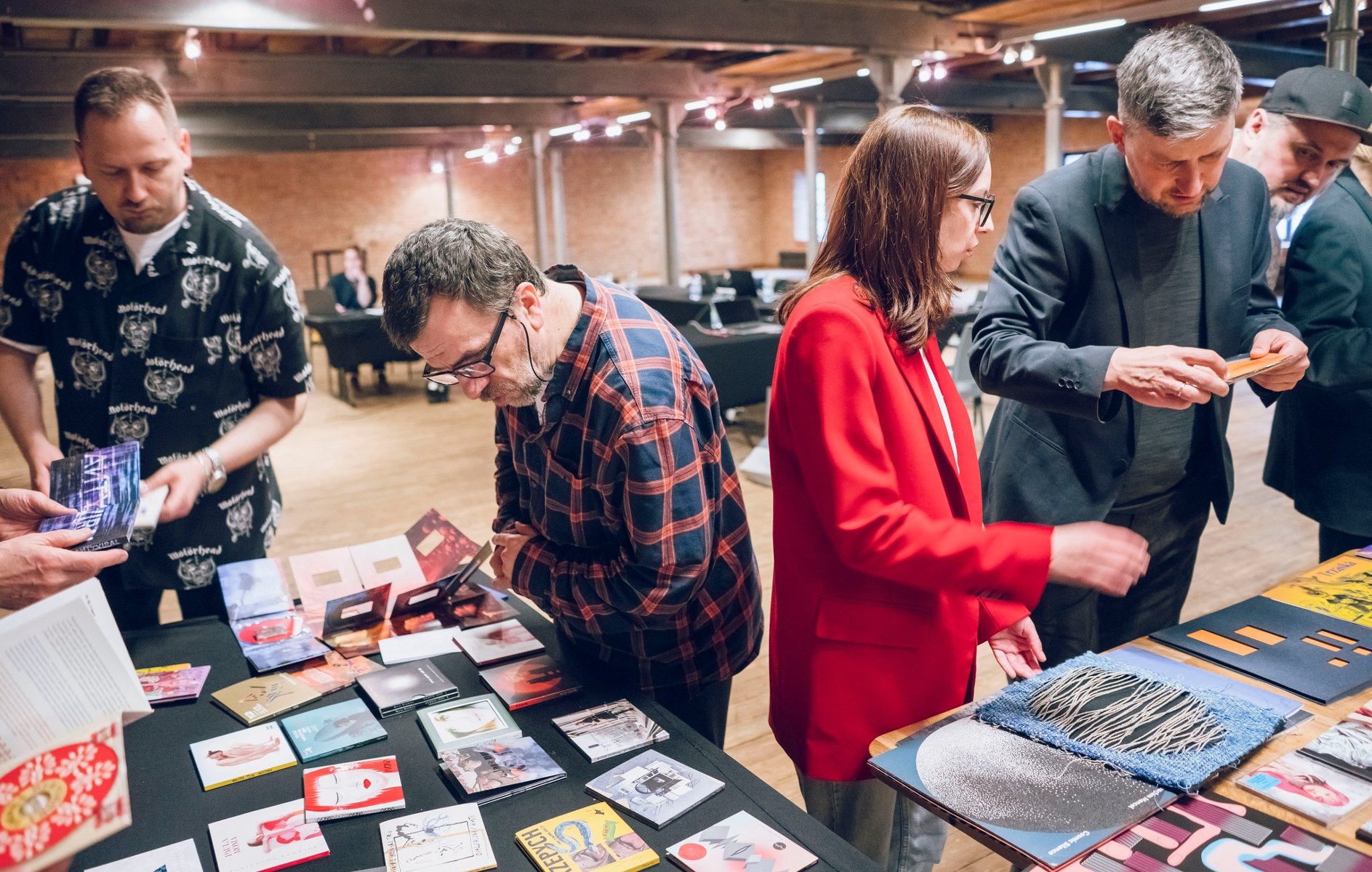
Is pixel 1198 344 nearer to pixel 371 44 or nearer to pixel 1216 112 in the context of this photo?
pixel 1216 112

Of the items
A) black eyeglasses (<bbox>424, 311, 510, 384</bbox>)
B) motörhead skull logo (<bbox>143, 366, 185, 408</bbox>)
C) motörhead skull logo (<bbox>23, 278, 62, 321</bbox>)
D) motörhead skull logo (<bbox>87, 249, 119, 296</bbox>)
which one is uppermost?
motörhead skull logo (<bbox>87, 249, 119, 296</bbox>)

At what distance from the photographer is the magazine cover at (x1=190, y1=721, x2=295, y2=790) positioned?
1395 millimetres

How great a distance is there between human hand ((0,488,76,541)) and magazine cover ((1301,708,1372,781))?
199 centimetres

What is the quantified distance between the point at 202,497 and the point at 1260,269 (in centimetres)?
229

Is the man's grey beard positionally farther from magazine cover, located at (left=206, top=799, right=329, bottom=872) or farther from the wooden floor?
magazine cover, located at (left=206, top=799, right=329, bottom=872)

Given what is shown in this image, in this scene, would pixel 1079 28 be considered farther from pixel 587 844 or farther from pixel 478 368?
pixel 587 844

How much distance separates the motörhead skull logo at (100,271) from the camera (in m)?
2.08

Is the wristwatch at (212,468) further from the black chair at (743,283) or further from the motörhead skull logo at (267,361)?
the black chair at (743,283)

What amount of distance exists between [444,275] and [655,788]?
78cm

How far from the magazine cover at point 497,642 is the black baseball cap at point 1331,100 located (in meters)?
1.85

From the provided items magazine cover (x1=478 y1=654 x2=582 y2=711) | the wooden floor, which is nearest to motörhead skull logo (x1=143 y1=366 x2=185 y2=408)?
the wooden floor

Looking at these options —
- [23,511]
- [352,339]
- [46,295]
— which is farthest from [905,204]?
[352,339]

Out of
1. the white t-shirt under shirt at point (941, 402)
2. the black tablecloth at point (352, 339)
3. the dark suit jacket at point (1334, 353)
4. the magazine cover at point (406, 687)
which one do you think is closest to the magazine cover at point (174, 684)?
the magazine cover at point (406, 687)

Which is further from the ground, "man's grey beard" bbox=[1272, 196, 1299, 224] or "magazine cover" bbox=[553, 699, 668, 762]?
"man's grey beard" bbox=[1272, 196, 1299, 224]
